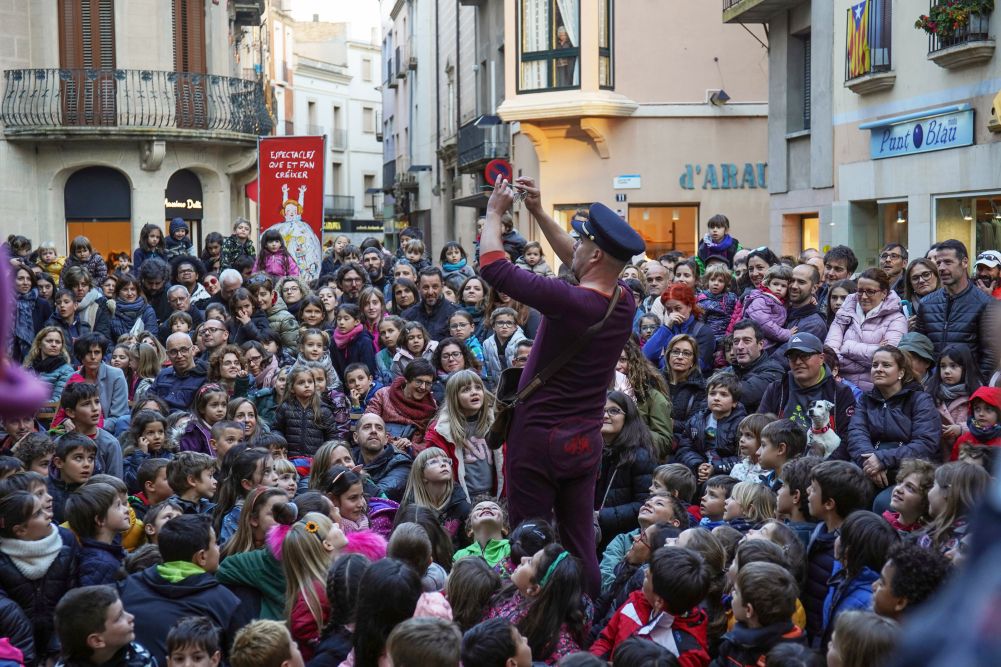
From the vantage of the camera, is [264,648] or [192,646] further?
[192,646]

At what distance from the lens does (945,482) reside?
16.1 feet

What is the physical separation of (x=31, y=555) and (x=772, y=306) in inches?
227

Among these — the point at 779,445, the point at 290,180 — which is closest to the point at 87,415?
the point at 779,445

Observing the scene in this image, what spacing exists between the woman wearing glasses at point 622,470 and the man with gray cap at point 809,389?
95cm

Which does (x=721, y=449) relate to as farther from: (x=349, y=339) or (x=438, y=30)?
(x=438, y=30)

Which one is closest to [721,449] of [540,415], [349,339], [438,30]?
[540,415]

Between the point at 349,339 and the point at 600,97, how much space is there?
14.5m

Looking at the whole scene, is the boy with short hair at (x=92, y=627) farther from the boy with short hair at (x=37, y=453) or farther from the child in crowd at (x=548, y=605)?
the boy with short hair at (x=37, y=453)

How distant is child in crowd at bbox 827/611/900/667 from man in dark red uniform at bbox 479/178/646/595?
1692 millimetres

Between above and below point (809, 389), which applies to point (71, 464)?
below

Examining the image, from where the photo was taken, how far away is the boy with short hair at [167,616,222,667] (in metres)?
4.13

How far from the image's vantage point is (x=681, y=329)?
939 centimetres

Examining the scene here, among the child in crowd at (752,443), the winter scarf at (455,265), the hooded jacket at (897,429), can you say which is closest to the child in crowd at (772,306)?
the hooded jacket at (897,429)

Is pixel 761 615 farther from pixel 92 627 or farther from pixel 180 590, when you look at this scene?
pixel 92 627
